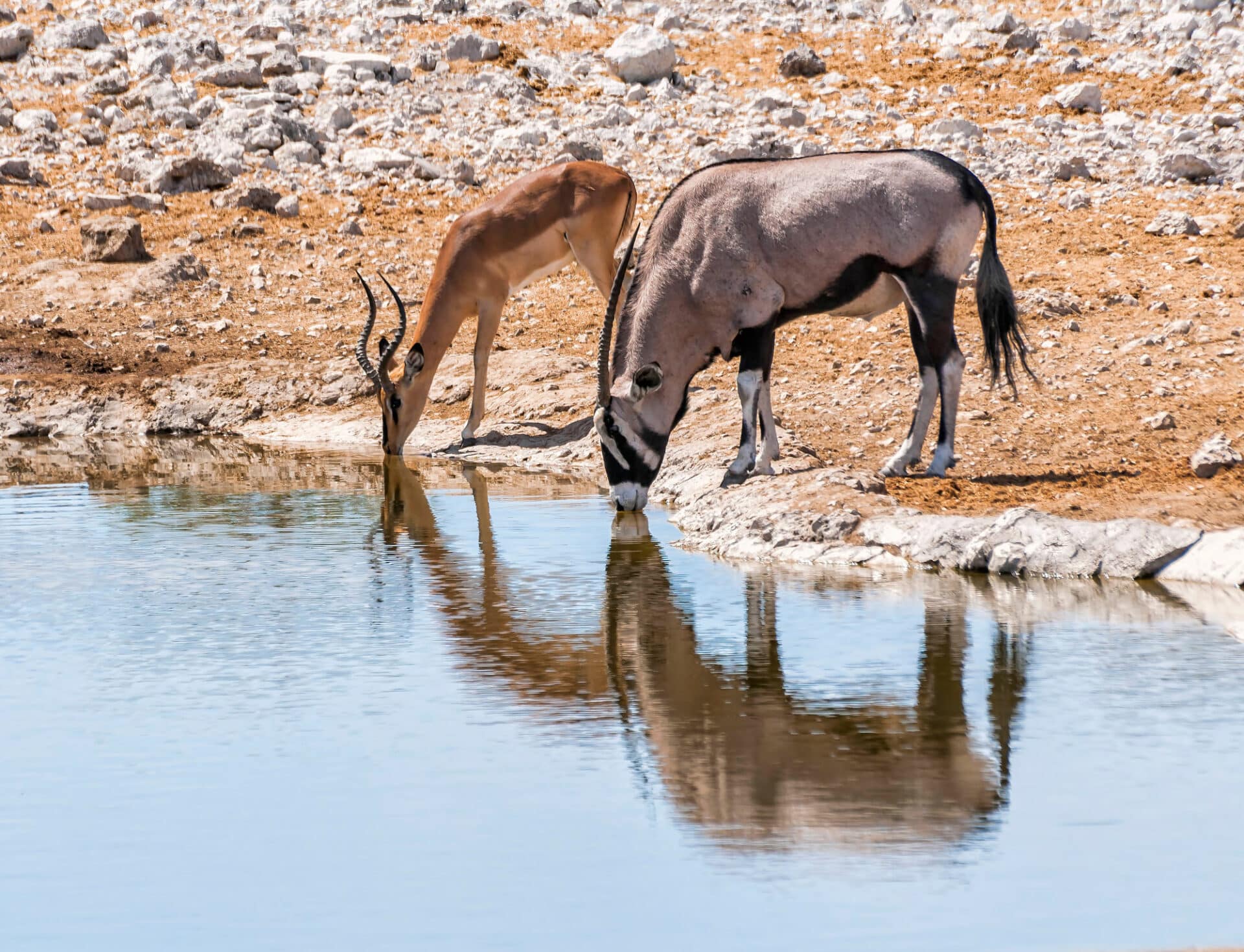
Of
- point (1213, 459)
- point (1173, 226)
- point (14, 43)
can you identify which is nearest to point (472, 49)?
point (14, 43)

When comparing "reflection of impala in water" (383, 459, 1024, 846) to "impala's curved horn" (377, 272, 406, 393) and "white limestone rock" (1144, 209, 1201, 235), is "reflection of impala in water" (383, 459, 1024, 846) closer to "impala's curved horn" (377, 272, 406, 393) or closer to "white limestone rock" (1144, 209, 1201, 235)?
"impala's curved horn" (377, 272, 406, 393)

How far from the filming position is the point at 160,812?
498 centimetres

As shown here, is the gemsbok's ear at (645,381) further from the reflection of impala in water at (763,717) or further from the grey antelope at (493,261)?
the grey antelope at (493,261)

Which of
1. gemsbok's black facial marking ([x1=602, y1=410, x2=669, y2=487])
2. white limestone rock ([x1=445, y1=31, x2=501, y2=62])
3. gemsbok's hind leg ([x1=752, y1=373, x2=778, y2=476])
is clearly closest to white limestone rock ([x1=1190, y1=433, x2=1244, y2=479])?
gemsbok's hind leg ([x1=752, y1=373, x2=778, y2=476])

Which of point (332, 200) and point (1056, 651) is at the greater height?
point (332, 200)

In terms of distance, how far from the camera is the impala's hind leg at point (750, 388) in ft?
32.1

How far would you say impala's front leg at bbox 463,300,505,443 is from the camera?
13.2 metres

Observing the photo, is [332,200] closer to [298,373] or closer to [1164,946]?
[298,373]

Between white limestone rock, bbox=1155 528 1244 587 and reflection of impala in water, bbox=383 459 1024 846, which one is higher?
white limestone rock, bbox=1155 528 1244 587

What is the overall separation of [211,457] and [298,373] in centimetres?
193

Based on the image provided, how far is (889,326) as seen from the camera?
44.8 feet

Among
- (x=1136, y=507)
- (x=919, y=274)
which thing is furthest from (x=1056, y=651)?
(x=919, y=274)

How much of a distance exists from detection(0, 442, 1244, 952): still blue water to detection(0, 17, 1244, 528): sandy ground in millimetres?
2104

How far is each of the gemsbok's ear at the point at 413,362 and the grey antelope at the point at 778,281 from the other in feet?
11.3
